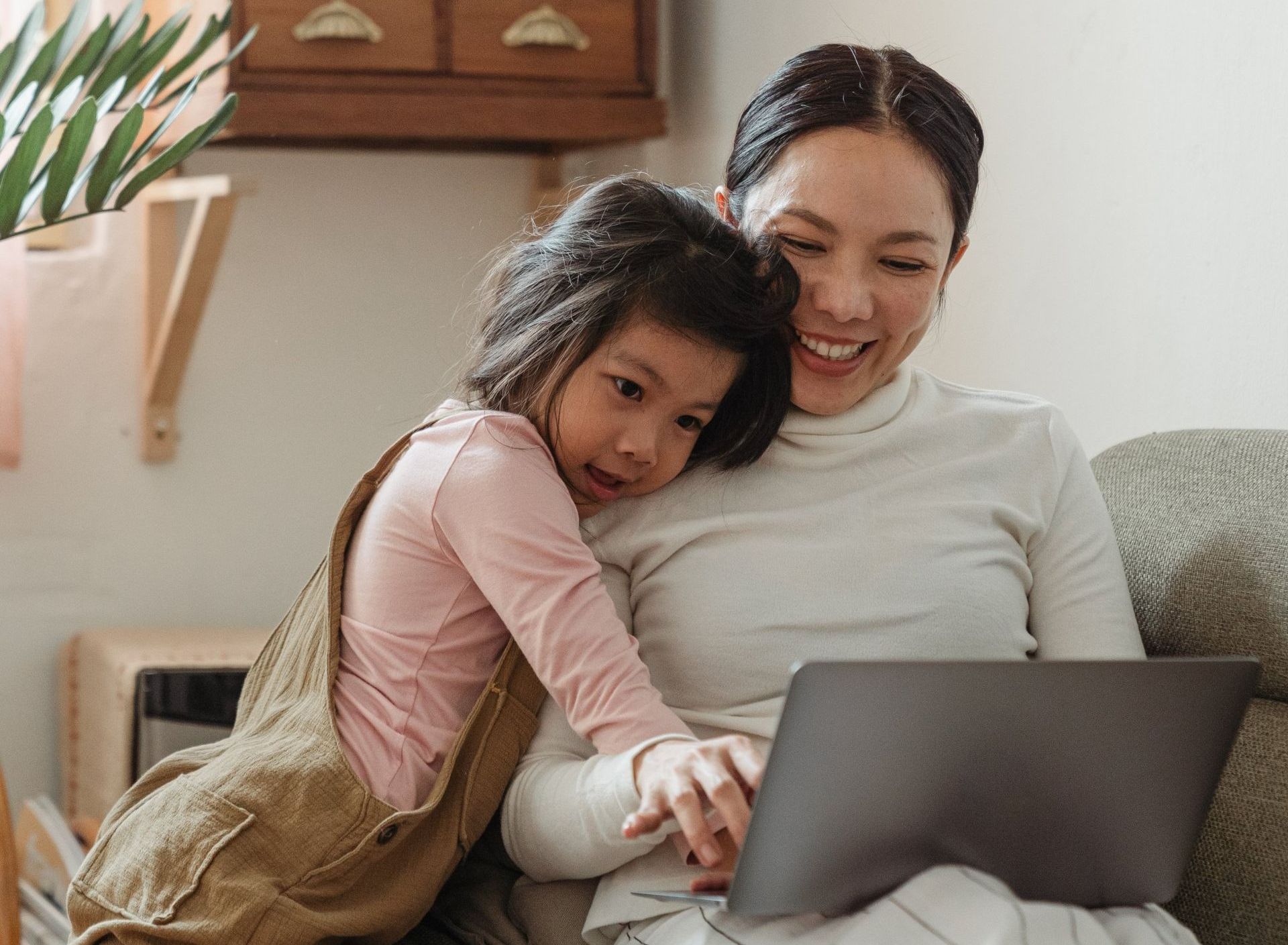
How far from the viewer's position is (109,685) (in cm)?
199

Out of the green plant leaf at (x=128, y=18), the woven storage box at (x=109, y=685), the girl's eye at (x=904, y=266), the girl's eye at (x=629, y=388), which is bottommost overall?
the woven storage box at (x=109, y=685)

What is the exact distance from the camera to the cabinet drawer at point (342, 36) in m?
1.95

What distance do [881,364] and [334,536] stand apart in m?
0.42

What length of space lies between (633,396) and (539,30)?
3.91 ft

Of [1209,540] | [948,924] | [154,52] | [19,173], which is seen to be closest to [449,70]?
[154,52]

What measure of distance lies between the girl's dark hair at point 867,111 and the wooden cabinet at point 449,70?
1.02 metres

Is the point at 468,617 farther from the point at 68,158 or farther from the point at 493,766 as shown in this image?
the point at 68,158

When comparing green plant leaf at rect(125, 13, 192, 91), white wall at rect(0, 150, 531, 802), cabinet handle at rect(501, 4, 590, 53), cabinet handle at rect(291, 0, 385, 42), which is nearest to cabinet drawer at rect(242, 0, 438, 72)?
cabinet handle at rect(291, 0, 385, 42)

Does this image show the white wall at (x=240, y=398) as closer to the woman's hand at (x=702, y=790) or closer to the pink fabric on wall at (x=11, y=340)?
the pink fabric on wall at (x=11, y=340)

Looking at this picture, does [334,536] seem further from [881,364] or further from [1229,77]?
[1229,77]

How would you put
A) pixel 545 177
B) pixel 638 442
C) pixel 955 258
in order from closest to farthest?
pixel 638 442, pixel 955 258, pixel 545 177

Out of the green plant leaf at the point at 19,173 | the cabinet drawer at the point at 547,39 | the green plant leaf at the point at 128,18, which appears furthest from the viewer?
the cabinet drawer at the point at 547,39

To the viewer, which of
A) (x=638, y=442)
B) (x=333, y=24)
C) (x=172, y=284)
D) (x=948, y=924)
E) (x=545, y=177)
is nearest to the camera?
(x=948, y=924)

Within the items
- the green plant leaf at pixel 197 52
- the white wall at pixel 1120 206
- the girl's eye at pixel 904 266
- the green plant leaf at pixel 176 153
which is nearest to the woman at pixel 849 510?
the girl's eye at pixel 904 266
